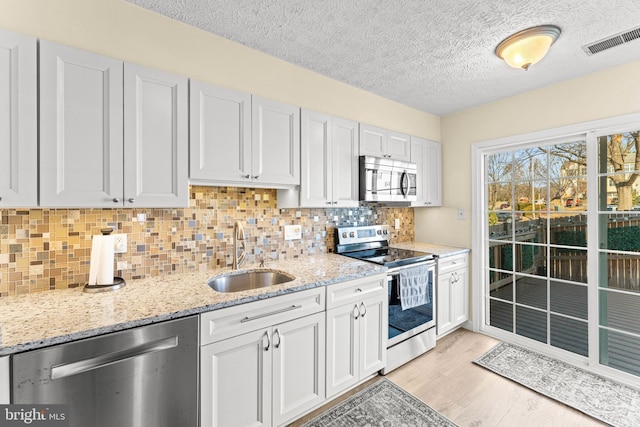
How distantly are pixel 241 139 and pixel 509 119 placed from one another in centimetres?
270

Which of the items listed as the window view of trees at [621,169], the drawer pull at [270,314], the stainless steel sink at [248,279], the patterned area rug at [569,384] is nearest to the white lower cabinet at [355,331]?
the drawer pull at [270,314]

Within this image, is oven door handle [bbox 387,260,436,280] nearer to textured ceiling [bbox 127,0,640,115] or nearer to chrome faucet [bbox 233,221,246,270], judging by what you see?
chrome faucet [bbox 233,221,246,270]

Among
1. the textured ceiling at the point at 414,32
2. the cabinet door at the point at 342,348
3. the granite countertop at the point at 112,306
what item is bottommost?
the cabinet door at the point at 342,348

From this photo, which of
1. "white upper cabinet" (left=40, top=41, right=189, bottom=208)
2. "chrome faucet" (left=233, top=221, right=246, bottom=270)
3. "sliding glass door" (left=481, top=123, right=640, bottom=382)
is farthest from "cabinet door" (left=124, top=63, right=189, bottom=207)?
"sliding glass door" (left=481, top=123, right=640, bottom=382)

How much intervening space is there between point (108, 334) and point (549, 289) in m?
3.44

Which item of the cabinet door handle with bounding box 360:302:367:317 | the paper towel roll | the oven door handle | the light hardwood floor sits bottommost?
the light hardwood floor

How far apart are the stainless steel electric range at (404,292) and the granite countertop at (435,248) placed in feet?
0.56

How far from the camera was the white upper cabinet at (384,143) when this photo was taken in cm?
269

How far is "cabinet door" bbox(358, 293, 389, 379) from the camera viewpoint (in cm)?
214

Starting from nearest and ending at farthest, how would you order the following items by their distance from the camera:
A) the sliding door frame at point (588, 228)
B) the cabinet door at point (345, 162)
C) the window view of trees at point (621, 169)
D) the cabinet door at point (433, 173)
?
the window view of trees at point (621, 169) → the sliding door frame at point (588, 228) → the cabinet door at point (345, 162) → the cabinet door at point (433, 173)

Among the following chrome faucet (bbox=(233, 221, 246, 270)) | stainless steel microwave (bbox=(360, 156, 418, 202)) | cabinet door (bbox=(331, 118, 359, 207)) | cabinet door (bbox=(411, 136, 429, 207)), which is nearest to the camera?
chrome faucet (bbox=(233, 221, 246, 270))

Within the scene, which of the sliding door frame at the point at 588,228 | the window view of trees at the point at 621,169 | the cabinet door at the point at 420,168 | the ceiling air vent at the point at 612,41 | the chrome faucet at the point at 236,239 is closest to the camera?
the ceiling air vent at the point at 612,41

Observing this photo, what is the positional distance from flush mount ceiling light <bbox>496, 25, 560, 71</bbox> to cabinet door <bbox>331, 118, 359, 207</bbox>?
1.22 metres

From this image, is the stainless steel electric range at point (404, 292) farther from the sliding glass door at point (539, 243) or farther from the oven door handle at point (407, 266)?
the sliding glass door at point (539, 243)
